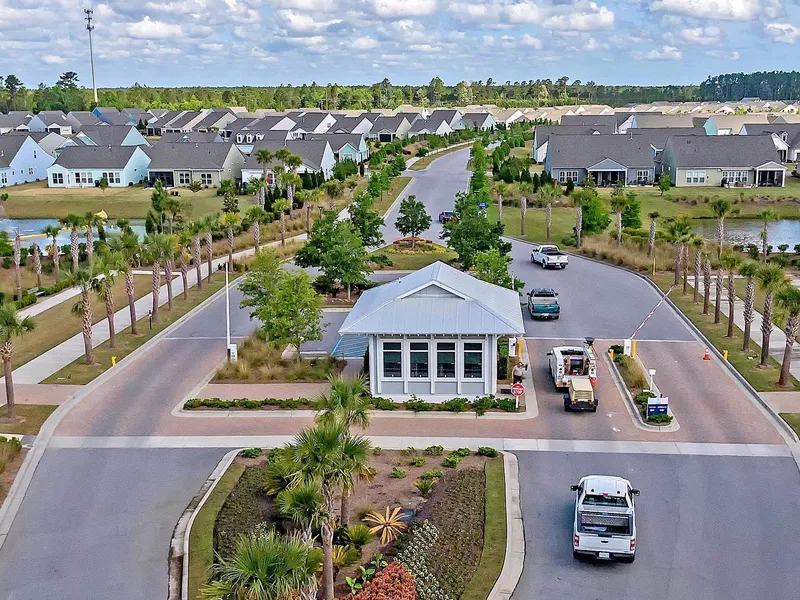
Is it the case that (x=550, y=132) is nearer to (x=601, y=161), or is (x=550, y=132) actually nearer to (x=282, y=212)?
(x=601, y=161)

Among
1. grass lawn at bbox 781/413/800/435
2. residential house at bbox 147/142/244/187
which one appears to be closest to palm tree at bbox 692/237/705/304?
grass lawn at bbox 781/413/800/435

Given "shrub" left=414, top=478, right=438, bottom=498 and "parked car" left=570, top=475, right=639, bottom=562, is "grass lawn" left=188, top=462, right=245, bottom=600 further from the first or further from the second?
"parked car" left=570, top=475, right=639, bottom=562

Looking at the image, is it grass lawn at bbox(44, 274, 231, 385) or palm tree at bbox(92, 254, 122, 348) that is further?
palm tree at bbox(92, 254, 122, 348)

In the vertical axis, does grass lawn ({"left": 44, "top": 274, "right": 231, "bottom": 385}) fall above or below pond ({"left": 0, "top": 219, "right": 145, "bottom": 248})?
below

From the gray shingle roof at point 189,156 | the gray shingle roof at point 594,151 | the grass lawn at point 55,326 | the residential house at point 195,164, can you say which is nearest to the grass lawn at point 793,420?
the grass lawn at point 55,326

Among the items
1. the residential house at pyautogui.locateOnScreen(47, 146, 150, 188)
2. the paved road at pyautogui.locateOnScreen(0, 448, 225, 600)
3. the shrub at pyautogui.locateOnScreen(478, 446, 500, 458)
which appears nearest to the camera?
the paved road at pyautogui.locateOnScreen(0, 448, 225, 600)

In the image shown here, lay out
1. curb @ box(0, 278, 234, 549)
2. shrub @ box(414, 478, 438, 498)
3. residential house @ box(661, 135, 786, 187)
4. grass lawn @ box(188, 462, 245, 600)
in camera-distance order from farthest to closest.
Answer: residential house @ box(661, 135, 786, 187), shrub @ box(414, 478, 438, 498), curb @ box(0, 278, 234, 549), grass lawn @ box(188, 462, 245, 600)

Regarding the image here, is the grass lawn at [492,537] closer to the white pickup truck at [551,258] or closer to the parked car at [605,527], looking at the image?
the parked car at [605,527]
